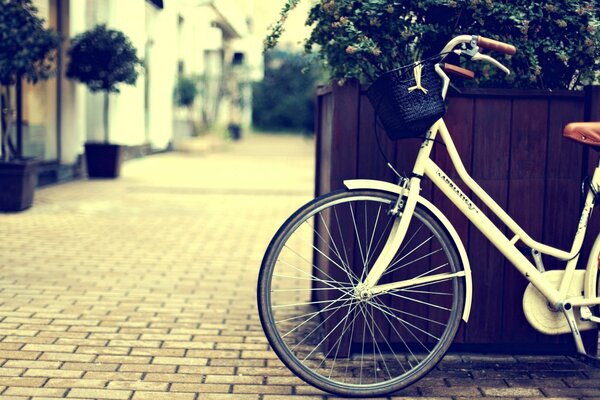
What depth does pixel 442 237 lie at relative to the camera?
10.7 ft

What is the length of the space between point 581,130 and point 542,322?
788mm

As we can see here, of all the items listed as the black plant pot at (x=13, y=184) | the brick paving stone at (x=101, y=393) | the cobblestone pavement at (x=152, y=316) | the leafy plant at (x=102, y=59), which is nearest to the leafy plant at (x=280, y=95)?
the leafy plant at (x=102, y=59)

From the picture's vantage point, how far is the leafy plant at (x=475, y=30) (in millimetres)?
3723

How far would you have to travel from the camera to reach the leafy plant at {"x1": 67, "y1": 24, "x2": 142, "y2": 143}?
12.2 meters

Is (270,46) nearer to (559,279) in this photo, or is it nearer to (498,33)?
(498,33)

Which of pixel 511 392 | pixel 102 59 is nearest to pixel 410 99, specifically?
pixel 511 392

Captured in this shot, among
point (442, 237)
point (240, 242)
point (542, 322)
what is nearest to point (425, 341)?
point (542, 322)

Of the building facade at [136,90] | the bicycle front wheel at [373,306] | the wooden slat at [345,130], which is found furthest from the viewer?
the building facade at [136,90]

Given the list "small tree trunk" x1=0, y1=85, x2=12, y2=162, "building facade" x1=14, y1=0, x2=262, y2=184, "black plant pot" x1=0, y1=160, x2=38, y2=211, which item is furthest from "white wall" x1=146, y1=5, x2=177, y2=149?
"black plant pot" x1=0, y1=160, x2=38, y2=211

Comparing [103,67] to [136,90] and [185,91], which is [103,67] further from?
[185,91]

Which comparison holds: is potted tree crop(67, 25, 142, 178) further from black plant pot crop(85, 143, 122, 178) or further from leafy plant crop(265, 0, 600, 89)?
leafy plant crop(265, 0, 600, 89)

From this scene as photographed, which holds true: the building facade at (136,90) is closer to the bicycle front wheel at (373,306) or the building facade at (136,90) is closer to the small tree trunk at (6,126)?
the small tree trunk at (6,126)

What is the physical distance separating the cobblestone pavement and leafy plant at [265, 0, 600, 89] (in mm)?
1344

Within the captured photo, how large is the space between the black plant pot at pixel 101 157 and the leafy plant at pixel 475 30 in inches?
361
